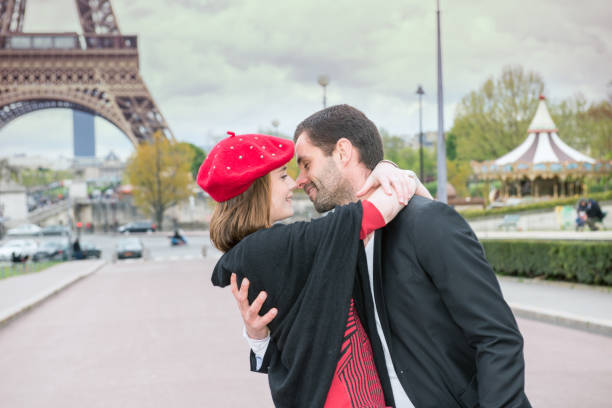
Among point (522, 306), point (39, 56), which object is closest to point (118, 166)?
point (39, 56)

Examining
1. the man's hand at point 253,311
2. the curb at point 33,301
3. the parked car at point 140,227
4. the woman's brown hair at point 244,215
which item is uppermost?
the woman's brown hair at point 244,215

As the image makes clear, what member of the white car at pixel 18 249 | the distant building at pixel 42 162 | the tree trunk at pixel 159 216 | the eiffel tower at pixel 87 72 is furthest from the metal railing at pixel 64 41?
the distant building at pixel 42 162

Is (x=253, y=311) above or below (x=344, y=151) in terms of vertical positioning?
below

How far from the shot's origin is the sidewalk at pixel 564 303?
27.3ft

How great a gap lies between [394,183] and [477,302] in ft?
1.40

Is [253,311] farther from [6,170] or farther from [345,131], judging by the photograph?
[6,170]

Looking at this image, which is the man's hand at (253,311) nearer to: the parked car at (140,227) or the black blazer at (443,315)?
the black blazer at (443,315)

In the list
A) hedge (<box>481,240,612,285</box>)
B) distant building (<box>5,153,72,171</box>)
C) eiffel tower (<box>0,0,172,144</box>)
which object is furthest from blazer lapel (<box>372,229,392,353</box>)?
distant building (<box>5,153,72,171</box>)

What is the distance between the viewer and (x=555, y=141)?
35094mm

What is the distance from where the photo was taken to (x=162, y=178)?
54.0m

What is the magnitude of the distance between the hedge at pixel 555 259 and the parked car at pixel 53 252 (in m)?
21.9

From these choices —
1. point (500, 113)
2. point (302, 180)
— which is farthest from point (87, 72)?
point (302, 180)

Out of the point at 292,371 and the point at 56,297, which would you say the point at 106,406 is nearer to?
the point at 292,371

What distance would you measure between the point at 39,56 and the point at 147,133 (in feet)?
34.1
